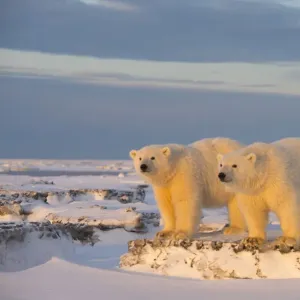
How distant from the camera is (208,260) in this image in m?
8.26

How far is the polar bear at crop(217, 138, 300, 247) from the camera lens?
25.4ft

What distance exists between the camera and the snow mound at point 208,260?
782cm

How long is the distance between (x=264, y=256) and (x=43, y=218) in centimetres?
1005

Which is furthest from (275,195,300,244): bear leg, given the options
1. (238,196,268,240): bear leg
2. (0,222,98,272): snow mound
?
(0,222,98,272): snow mound

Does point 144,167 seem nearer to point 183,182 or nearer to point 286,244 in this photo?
Answer: point 183,182

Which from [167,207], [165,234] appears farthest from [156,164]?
[165,234]

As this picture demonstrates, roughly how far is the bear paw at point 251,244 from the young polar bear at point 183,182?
0.79 meters

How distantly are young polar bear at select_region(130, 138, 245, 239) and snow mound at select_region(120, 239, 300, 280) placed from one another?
263 mm

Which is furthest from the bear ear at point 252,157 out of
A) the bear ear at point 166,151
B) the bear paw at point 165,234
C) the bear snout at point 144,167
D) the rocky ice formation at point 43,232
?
the rocky ice formation at point 43,232

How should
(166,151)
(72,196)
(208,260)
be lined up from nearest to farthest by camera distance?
(208,260)
(166,151)
(72,196)

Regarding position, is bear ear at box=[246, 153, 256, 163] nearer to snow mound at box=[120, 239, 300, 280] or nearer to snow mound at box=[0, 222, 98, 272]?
snow mound at box=[120, 239, 300, 280]

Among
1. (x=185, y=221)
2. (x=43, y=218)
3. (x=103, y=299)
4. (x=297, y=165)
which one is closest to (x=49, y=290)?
(x=103, y=299)

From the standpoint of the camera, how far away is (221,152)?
934cm

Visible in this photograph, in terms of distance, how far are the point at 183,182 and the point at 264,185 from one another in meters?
1.28
